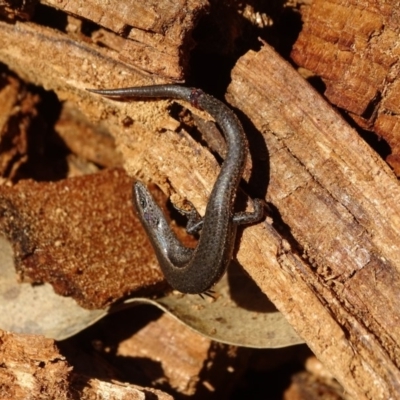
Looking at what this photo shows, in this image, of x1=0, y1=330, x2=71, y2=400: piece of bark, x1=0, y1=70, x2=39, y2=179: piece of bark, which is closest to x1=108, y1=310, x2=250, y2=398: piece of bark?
x1=0, y1=330, x2=71, y2=400: piece of bark

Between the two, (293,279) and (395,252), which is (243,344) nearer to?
(293,279)

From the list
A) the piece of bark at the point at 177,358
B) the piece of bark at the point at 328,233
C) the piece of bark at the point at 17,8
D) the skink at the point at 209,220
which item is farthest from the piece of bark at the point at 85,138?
the piece of bark at the point at 328,233

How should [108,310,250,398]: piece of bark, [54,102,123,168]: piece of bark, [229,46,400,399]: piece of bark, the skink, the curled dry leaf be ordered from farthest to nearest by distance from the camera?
[54,102,123,168]: piece of bark
[108,310,250,398]: piece of bark
the curled dry leaf
the skink
[229,46,400,399]: piece of bark

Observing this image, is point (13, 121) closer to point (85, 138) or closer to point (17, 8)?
point (85, 138)

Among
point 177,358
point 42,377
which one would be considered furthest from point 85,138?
point 42,377

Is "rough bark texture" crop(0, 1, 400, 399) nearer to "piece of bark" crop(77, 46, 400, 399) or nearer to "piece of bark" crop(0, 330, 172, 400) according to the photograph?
"piece of bark" crop(77, 46, 400, 399)

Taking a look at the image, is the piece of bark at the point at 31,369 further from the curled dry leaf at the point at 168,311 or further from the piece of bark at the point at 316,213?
the piece of bark at the point at 316,213
